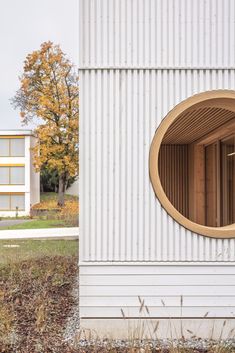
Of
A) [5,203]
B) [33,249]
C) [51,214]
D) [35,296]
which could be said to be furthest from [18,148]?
[35,296]

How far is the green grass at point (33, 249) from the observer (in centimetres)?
1030

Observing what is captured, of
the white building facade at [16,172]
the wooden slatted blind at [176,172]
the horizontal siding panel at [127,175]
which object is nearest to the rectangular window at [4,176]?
the white building facade at [16,172]

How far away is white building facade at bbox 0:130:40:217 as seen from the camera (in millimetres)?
27672

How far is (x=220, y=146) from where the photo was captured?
31.9 feet

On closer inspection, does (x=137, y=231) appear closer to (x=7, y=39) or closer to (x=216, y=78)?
(x=216, y=78)

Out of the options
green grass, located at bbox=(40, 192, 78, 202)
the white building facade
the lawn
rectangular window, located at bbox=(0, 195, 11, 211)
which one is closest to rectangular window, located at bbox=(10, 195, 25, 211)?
the white building facade

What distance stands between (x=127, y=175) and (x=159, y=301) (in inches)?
55.6

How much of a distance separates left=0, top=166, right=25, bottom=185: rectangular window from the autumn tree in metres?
1.65

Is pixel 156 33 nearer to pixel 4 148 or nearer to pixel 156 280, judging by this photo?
pixel 156 280

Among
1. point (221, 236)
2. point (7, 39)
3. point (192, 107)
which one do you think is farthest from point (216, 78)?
point (7, 39)

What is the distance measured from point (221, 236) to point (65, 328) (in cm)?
210

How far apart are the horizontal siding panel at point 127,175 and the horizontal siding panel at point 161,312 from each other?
53 cm

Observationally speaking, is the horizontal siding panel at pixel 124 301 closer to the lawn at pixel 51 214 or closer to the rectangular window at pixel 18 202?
the lawn at pixel 51 214

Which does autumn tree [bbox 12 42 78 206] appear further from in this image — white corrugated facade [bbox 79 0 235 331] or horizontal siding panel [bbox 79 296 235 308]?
horizontal siding panel [bbox 79 296 235 308]
